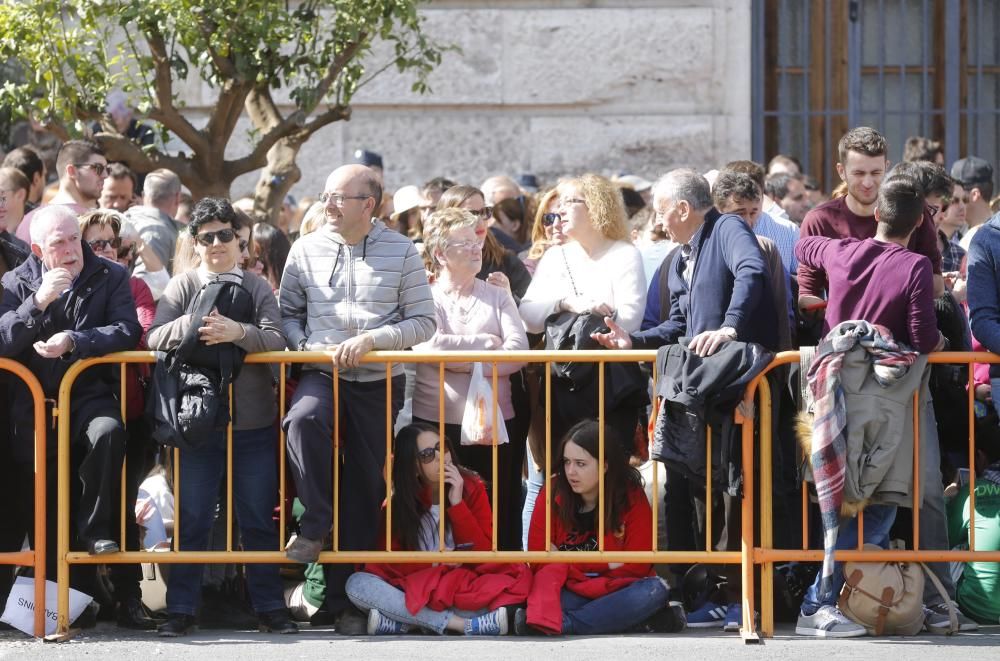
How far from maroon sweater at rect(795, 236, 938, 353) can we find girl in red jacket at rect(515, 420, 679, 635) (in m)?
1.09

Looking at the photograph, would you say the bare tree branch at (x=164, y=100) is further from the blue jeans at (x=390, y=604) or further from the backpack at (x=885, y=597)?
the backpack at (x=885, y=597)

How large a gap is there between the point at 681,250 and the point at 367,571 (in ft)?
6.47

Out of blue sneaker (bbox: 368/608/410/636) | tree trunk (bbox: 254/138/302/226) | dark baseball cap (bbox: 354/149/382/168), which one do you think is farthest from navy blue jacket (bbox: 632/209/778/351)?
dark baseball cap (bbox: 354/149/382/168)

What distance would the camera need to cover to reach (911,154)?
36.0 ft

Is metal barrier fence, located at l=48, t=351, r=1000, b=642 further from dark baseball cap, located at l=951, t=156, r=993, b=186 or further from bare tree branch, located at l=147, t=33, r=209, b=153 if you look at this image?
dark baseball cap, located at l=951, t=156, r=993, b=186

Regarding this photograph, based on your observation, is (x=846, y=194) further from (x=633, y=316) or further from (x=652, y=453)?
(x=652, y=453)

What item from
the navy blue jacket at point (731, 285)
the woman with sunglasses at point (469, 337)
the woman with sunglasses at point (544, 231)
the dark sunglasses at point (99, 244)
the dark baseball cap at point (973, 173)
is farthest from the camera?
the dark baseball cap at point (973, 173)

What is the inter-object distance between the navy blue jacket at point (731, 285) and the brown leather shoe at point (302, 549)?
179 cm

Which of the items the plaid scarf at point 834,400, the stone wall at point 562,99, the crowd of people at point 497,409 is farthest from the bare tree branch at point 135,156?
the plaid scarf at point 834,400

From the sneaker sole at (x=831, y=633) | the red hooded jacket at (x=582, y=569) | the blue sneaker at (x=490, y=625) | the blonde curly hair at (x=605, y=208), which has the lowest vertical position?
the sneaker sole at (x=831, y=633)

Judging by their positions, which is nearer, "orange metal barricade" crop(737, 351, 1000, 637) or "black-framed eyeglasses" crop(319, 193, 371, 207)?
"orange metal barricade" crop(737, 351, 1000, 637)

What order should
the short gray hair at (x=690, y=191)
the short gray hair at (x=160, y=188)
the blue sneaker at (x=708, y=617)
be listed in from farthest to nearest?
the short gray hair at (x=160, y=188), the short gray hair at (x=690, y=191), the blue sneaker at (x=708, y=617)

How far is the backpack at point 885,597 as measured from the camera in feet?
22.3

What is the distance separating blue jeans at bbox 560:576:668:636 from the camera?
6.87 metres
